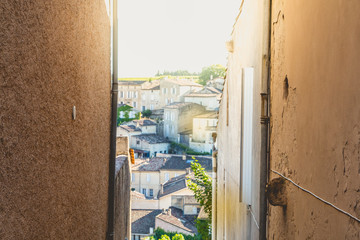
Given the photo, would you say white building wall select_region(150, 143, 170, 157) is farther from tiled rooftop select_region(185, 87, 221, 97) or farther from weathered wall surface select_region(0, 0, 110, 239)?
weathered wall surface select_region(0, 0, 110, 239)

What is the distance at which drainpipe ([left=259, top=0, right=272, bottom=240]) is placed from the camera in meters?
4.32

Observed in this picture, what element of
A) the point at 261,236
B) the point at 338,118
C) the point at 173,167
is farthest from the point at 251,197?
the point at 173,167

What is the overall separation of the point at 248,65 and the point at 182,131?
198 ft

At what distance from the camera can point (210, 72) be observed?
8644 centimetres

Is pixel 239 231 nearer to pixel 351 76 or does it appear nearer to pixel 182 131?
pixel 351 76

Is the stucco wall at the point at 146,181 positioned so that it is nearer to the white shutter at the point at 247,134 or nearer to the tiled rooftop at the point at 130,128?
the tiled rooftop at the point at 130,128

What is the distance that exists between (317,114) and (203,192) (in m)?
13.8

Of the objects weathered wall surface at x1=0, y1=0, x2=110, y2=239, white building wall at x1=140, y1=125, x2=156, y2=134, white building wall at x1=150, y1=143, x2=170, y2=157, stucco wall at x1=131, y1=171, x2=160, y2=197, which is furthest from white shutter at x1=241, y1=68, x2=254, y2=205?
white building wall at x1=140, y1=125, x2=156, y2=134

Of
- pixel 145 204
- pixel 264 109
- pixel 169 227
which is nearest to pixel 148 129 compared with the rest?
pixel 145 204

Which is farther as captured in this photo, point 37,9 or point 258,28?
point 258,28

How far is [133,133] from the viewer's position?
61.4m

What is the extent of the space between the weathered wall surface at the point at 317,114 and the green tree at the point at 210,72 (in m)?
79.0

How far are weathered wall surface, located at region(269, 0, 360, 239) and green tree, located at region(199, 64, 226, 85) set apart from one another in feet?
259

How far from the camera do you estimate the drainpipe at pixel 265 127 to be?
4.32 m
